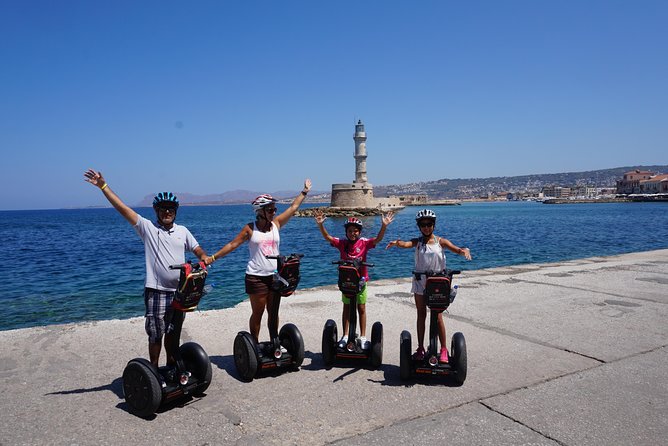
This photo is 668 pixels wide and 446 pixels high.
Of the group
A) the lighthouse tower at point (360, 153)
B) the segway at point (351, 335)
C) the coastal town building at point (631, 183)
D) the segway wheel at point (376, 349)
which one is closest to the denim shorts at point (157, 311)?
the segway at point (351, 335)

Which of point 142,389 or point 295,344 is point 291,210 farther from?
point 142,389

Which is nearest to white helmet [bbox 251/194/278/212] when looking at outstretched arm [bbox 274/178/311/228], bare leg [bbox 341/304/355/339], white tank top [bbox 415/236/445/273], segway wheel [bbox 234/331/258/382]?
outstretched arm [bbox 274/178/311/228]

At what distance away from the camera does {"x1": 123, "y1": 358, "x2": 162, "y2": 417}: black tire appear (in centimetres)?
409

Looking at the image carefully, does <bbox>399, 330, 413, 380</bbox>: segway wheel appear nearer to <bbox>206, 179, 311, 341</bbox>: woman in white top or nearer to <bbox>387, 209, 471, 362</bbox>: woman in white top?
<bbox>387, 209, 471, 362</bbox>: woman in white top

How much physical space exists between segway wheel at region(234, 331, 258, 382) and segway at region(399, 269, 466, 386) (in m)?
1.54

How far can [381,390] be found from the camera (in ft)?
15.5

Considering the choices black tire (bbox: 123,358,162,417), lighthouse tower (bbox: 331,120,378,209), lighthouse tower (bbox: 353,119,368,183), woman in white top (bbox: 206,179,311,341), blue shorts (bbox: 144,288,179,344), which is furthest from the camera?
lighthouse tower (bbox: 353,119,368,183)

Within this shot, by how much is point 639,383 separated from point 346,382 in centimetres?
295

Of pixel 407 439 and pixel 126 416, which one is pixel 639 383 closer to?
pixel 407 439

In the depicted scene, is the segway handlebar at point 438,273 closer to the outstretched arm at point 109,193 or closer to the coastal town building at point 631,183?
the outstretched arm at point 109,193

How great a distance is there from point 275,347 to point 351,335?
0.88 meters

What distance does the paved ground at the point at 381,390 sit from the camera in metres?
3.81

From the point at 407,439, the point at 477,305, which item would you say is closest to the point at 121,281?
the point at 477,305

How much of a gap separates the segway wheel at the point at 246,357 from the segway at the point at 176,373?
0.47 meters
